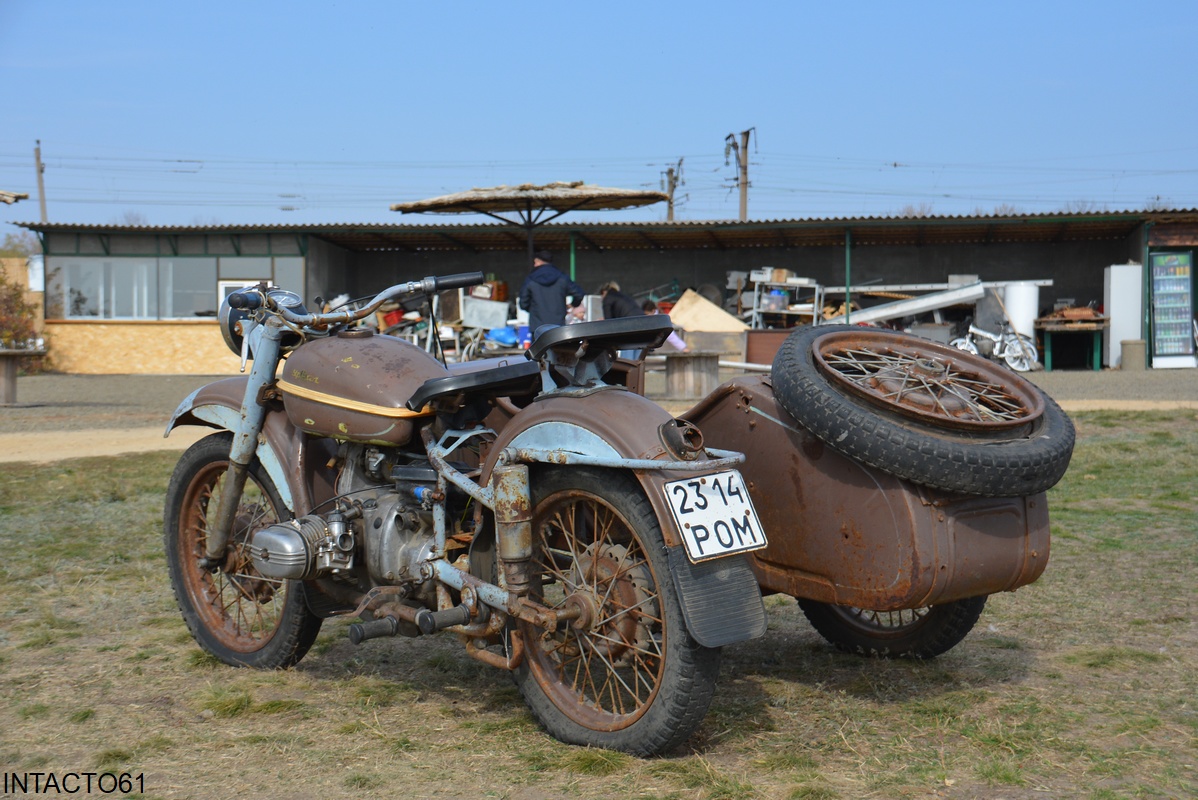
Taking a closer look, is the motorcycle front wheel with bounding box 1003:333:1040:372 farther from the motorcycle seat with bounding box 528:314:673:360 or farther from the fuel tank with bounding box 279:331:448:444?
the motorcycle seat with bounding box 528:314:673:360

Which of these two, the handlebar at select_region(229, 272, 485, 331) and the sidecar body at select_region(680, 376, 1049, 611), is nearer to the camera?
the sidecar body at select_region(680, 376, 1049, 611)

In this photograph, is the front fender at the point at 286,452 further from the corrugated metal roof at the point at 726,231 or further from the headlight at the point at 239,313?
the corrugated metal roof at the point at 726,231

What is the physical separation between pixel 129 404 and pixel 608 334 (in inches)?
552

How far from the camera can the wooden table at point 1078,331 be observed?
22969 millimetres

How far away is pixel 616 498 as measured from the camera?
122 inches

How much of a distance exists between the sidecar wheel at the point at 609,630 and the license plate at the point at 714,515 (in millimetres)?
103

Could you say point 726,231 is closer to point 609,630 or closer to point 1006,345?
point 1006,345

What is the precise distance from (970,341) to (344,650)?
802 inches

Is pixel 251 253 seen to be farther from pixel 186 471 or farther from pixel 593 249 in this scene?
pixel 186 471

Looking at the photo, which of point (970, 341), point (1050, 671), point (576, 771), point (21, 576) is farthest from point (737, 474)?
point (970, 341)

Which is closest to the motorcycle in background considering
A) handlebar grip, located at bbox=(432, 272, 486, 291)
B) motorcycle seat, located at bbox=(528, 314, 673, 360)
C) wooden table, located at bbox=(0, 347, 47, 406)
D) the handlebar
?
wooden table, located at bbox=(0, 347, 47, 406)

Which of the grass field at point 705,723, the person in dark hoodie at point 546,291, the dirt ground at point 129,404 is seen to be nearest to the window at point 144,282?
the dirt ground at point 129,404

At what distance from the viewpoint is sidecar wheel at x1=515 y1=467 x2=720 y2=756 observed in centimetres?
300

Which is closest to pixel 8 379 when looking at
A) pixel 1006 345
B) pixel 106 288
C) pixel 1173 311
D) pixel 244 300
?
pixel 106 288
